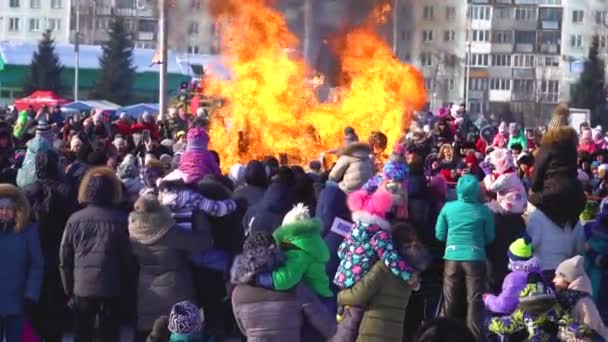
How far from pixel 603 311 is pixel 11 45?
76.7 meters

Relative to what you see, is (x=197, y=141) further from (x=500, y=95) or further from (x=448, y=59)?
(x=500, y=95)

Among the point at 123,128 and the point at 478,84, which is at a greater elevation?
the point at 478,84

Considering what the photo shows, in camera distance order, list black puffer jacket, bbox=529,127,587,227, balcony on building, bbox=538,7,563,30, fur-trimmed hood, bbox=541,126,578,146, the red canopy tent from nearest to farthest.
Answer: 1. black puffer jacket, bbox=529,127,587,227
2. fur-trimmed hood, bbox=541,126,578,146
3. the red canopy tent
4. balcony on building, bbox=538,7,563,30

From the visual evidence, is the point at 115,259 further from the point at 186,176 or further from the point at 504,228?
the point at 504,228

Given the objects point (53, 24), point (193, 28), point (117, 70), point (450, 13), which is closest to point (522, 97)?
point (117, 70)

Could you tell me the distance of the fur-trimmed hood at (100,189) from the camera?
454 inches

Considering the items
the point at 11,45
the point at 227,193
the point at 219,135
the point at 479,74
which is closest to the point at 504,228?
the point at 227,193

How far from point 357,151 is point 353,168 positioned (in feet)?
0.69


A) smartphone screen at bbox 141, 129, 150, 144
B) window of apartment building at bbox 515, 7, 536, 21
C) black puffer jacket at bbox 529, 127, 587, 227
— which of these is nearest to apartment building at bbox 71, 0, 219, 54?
smartphone screen at bbox 141, 129, 150, 144

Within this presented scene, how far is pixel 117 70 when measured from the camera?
258 ft

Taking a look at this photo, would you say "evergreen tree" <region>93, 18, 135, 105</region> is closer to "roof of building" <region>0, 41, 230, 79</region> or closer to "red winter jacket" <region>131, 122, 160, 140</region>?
"roof of building" <region>0, 41, 230, 79</region>

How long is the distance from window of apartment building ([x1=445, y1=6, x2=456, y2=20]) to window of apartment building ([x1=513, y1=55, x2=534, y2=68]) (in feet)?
198

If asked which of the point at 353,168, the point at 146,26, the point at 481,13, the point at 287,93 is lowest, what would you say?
the point at 353,168

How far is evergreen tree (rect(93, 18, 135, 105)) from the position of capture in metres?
78.8
